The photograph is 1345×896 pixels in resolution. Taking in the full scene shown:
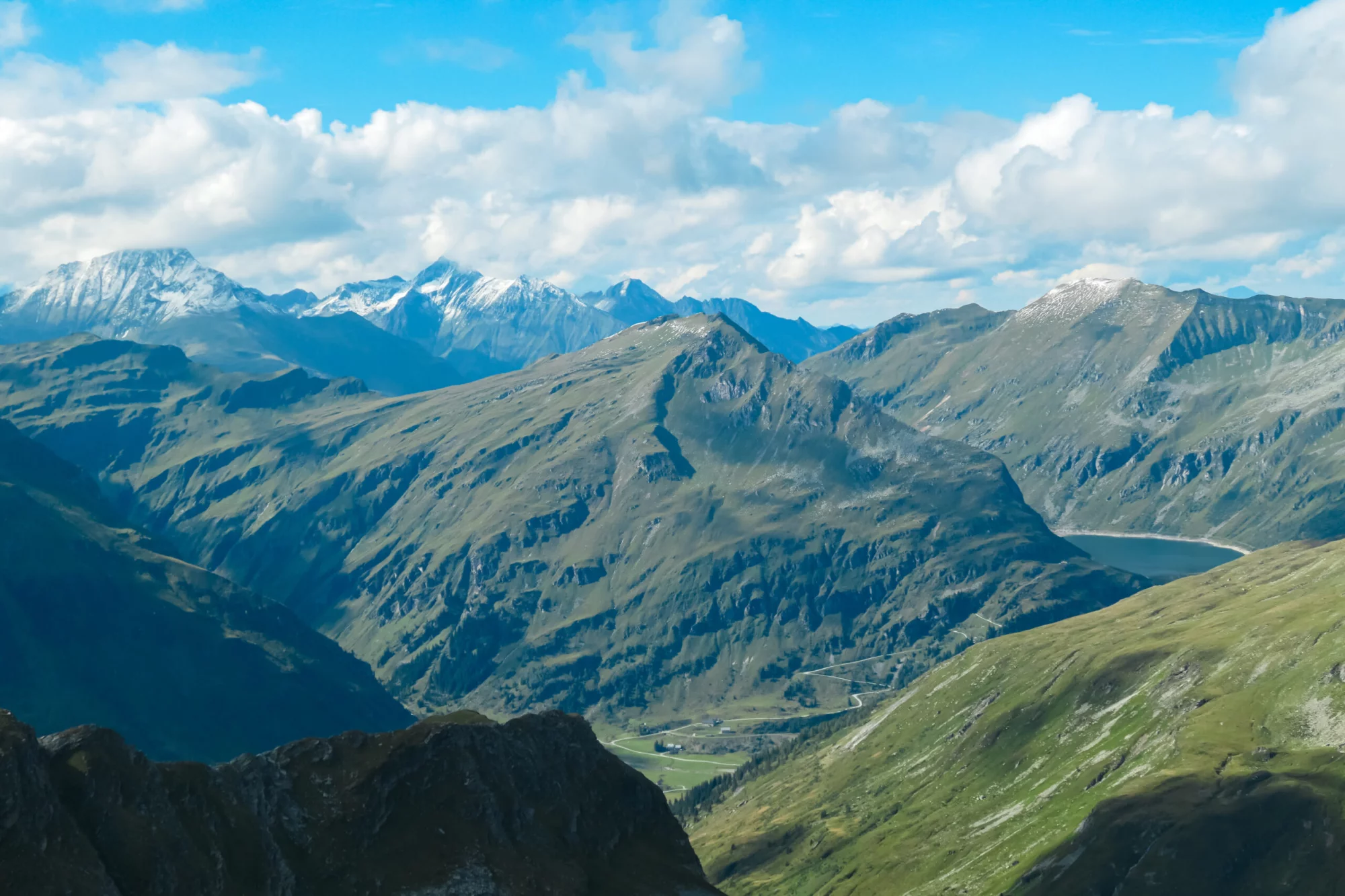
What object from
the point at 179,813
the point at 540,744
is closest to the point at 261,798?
the point at 179,813

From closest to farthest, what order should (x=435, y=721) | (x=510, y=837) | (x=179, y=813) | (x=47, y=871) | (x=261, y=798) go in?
(x=47, y=871) < (x=179, y=813) < (x=261, y=798) < (x=510, y=837) < (x=435, y=721)

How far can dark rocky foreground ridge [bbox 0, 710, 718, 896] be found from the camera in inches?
4658

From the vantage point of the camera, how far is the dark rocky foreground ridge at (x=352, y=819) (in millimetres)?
118312

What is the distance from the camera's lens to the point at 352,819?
144 metres

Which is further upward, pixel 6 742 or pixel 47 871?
pixel 6 742

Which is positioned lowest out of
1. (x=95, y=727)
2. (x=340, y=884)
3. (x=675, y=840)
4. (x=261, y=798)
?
(x=675, y=840)

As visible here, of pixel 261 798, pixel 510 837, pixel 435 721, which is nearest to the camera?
pixel 261 798

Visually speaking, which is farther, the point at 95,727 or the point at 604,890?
the point at 604,890

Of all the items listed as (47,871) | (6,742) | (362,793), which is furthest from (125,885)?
(362,793)

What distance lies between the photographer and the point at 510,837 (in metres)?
154

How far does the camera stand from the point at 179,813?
129875mm

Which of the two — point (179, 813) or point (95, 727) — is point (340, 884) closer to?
point (179, 813)

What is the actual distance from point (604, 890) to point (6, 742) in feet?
237

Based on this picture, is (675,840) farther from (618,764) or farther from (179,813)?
(179,813)
